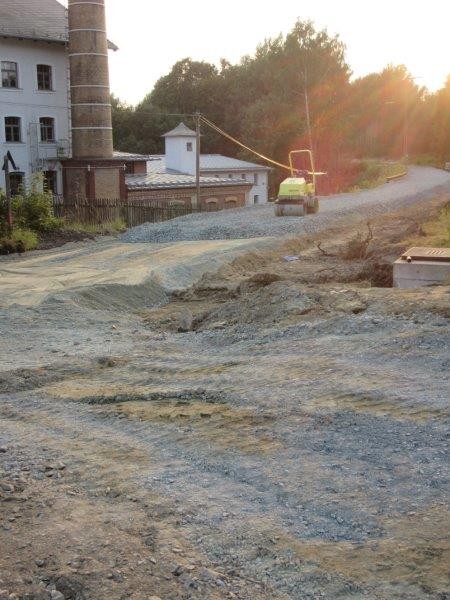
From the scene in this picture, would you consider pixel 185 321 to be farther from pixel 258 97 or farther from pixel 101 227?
pixel 258 97

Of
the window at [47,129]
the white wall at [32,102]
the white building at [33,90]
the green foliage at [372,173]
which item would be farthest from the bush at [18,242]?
the green foliage at [372,173]

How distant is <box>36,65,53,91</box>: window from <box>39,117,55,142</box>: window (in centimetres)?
161

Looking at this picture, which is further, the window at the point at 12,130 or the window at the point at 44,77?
the window at the point at 44,77

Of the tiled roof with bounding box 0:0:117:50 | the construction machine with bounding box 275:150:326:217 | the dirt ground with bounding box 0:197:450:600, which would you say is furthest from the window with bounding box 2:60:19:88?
the dirt ground with bounding box 0:197:450:600

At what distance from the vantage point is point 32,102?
3822 cm

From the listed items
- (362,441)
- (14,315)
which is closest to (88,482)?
(362,441)

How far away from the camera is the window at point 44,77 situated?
38594 mm

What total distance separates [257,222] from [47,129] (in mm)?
18326

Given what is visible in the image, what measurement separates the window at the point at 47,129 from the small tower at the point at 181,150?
9.99m

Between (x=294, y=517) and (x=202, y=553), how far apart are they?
0.84 m

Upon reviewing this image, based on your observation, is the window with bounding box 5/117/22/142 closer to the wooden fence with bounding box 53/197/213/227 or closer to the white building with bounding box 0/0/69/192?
the white building with bounding box 0/0/69/192

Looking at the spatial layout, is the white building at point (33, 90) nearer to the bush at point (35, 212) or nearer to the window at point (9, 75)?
the window at point (9, 75)

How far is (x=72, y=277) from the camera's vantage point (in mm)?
15930

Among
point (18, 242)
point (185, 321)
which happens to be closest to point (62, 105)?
point (18, 242)
